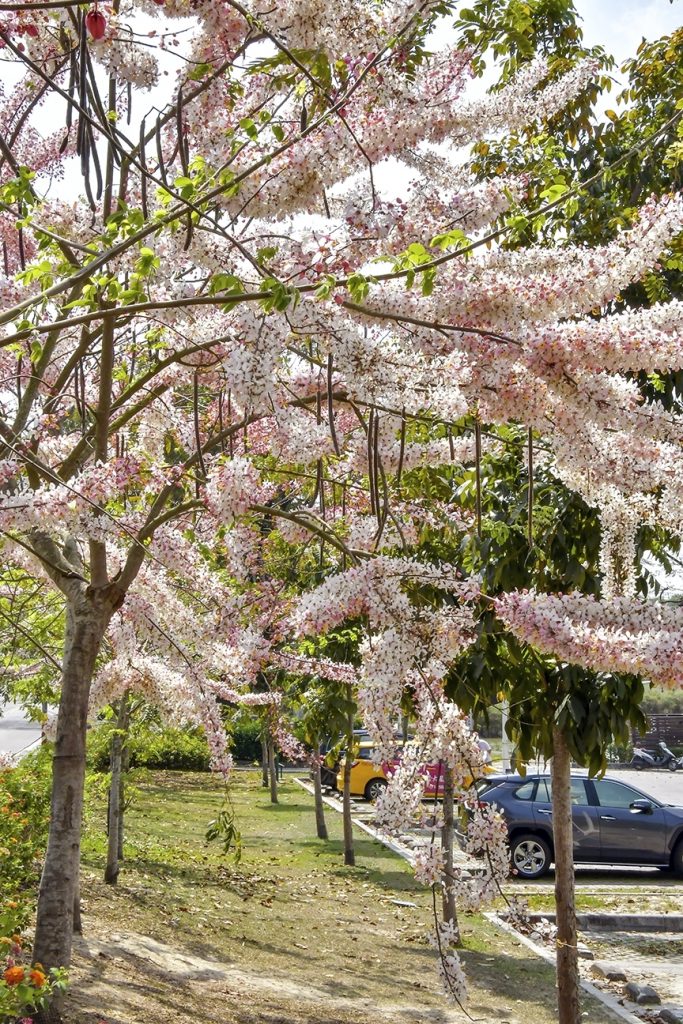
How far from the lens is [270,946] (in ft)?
31.8

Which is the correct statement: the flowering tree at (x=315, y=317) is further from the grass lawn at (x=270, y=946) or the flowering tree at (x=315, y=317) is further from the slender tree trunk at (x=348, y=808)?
the slender tree trunk at (x=348, y=808)

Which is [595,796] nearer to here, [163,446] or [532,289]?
[163,446]

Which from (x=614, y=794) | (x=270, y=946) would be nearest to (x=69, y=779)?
(x=270, y=946)

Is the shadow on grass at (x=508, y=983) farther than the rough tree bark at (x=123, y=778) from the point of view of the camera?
No

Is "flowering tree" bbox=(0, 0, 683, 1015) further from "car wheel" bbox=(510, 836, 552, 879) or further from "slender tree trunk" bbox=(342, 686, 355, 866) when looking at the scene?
"car wheel" bbox=(510, 836, 552, 879)

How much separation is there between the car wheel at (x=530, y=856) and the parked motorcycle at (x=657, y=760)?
74.2 feet

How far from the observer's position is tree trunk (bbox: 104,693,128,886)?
10992 mm

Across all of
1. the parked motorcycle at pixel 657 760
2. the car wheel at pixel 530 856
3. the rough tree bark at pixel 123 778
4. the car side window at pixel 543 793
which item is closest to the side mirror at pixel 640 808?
the car side window at pixel 543 793

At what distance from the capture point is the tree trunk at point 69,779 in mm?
5320

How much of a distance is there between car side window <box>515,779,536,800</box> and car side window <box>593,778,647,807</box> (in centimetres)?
87

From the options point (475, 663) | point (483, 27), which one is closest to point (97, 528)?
point (475, 663)

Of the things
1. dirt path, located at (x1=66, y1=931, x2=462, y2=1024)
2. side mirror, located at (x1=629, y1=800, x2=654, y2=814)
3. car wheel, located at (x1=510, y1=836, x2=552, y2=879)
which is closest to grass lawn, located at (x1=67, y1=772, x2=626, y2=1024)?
dirt path, located at (x1=66, y1=931, x2=462, y2=1024)

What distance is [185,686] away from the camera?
6.19 meters

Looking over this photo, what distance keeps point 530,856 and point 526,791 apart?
91 cm
